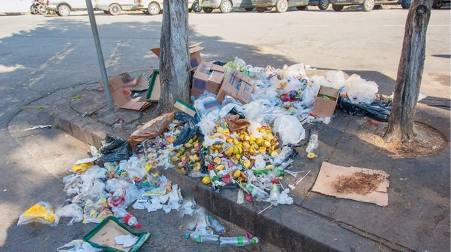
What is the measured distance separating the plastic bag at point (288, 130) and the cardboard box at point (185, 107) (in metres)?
0.99

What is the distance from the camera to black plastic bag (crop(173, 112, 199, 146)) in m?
3.50

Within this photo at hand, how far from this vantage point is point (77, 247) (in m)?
2.57

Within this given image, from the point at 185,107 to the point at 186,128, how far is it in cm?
40

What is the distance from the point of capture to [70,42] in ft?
32.2

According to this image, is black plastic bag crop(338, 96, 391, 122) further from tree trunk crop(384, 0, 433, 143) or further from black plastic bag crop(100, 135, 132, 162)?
black plastic bag crop(100, 135, 132, 162)

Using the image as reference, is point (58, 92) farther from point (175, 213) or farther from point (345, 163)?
point (345, 163)

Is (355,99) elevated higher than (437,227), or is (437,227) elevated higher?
(355,99)

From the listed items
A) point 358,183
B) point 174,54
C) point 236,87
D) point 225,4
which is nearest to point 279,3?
point 225,4

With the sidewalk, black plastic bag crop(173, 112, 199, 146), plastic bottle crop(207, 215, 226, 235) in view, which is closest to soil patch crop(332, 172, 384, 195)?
the sidewalk

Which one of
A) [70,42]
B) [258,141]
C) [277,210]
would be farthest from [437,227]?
[70,42]

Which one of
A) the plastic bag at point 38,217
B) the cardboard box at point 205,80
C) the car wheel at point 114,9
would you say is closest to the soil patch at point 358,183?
the cardboard box at point 205,80

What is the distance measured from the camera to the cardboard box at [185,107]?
12.6 feet

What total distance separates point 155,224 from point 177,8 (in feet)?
7.62

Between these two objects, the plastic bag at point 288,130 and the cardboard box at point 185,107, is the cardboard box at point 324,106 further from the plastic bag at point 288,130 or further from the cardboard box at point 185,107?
the cardboard box at point 185,107
